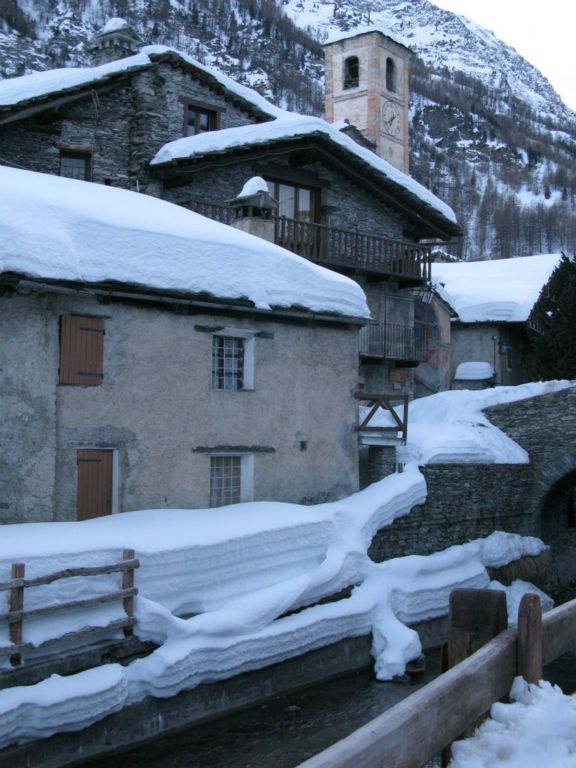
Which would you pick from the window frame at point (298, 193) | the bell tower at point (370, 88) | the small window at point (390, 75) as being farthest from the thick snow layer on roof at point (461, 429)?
the small window at point (390, 75)

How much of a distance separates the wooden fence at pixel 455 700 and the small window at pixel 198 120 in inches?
847

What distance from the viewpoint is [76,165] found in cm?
2355

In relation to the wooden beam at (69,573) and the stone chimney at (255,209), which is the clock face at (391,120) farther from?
the wooden beam at (69,573)

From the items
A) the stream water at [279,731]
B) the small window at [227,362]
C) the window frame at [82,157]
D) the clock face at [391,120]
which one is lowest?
the stream water at [279,731]

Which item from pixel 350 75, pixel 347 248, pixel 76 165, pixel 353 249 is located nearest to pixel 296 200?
pixel 347 248

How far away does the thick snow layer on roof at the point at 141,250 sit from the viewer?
46.2ft

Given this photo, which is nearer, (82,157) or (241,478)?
(241,478)

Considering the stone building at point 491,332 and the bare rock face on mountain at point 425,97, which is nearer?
the stone building at point 491,332

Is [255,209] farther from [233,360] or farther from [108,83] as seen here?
[108,83]

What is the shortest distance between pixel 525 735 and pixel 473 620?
25.7 inches

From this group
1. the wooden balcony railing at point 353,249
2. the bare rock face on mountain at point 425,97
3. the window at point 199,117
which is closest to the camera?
the wooden balcony railing at point 353,249

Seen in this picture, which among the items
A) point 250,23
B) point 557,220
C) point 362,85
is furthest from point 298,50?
point 362,85

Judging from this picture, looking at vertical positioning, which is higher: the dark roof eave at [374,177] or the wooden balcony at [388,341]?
the dark roof eave at [374,177]

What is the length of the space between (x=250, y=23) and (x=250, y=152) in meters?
110
